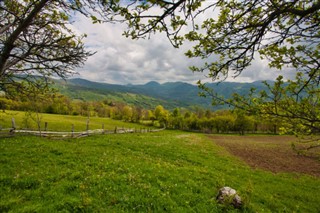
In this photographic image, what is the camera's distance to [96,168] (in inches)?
469

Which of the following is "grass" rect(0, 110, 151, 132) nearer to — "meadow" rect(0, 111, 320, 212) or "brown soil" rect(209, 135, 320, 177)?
"meadow" rect(0, 111, 320, 212)

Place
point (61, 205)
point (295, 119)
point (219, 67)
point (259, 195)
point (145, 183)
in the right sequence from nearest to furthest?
point (219, 67), point (295, 119), point (61, 205), point (145, 183), point (259, 195)

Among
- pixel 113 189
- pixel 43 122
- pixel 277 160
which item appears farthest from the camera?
pixel 43 122

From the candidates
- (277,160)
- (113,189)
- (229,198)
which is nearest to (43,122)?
(113,189)

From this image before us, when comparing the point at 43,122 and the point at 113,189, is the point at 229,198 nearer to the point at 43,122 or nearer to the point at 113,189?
the point at 113,189

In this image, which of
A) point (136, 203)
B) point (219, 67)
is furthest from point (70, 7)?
point (136, 203)

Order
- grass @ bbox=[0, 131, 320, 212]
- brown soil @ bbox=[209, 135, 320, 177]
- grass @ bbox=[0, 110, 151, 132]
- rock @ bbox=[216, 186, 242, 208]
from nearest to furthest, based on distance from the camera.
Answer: grass @ bbox=[0, 131, 320, 212], rock @ bbox=[216, 186, 242, 208], brown soil @ bbox=[209, 135, 320, 177], grass @ bbox=[0, 110, 151, 132]

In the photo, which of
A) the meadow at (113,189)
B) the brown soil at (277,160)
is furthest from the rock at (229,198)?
the brown soil at (277,160)

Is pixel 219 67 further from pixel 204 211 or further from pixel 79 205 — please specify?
pixel 79 205

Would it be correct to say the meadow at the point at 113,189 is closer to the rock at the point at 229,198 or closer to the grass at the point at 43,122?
the rock at the point at 229,198

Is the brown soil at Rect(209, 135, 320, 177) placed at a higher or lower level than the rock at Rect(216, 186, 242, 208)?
lower

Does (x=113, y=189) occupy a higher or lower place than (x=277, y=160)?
higher

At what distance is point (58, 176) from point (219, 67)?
33.9 feet

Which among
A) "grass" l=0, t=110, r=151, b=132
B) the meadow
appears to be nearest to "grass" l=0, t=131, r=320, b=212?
the meadow
